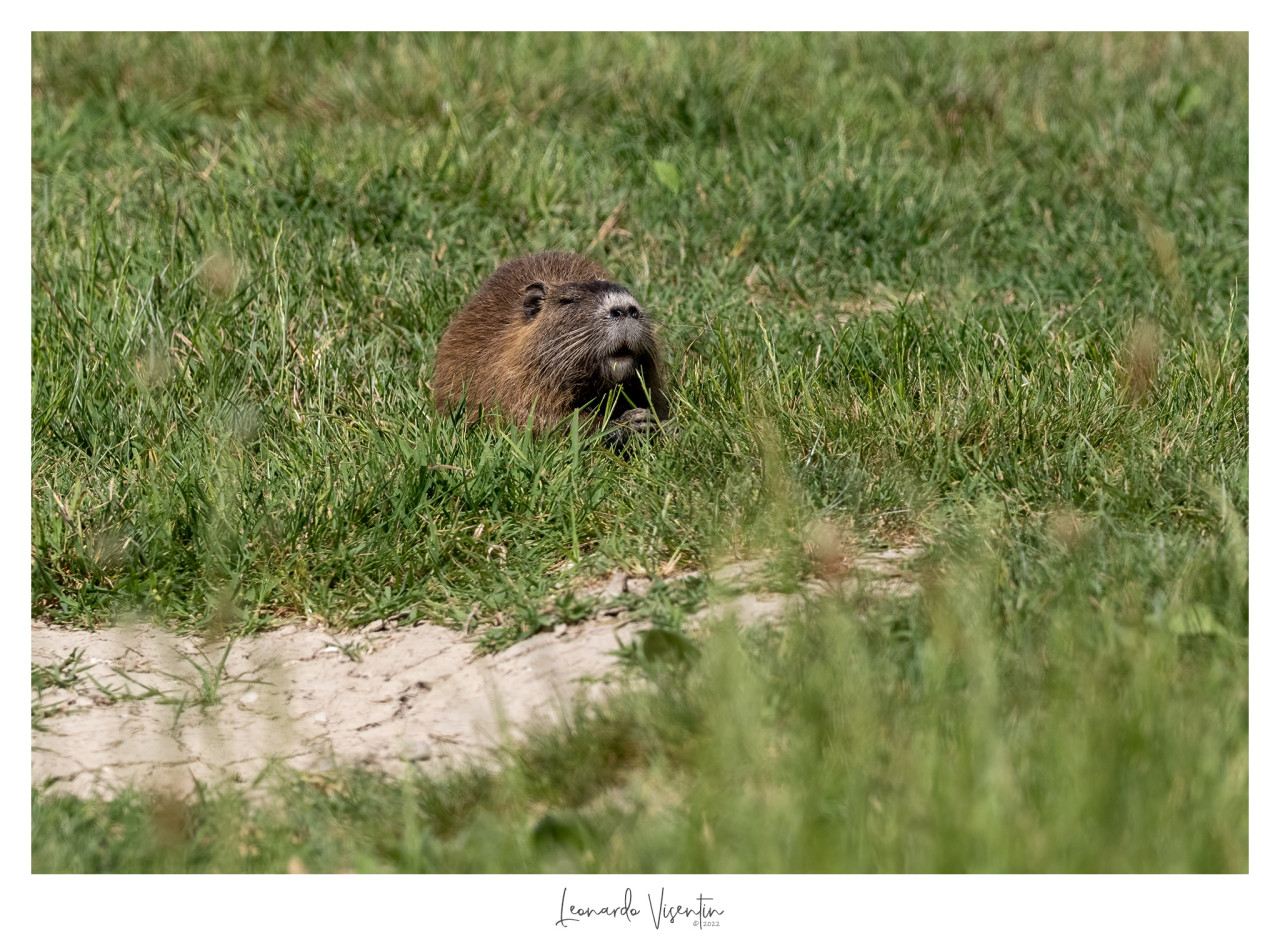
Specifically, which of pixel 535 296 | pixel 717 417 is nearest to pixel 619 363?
pixel 717 417

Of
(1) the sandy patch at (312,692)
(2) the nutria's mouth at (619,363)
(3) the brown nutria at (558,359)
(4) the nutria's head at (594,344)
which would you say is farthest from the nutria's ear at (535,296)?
(1) the sandy patch at (312,692)

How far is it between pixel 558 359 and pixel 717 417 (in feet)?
2.35

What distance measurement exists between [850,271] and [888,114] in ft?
5.57

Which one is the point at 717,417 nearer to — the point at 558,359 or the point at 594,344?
the point at 594,344

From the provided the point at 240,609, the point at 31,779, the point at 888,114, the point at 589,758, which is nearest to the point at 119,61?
the point at 888,114

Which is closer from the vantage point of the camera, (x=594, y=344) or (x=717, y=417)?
(x=717, y=417)

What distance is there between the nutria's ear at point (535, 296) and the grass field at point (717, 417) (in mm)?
533

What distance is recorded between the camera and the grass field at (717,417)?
8.45 feet

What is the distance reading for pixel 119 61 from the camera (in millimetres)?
7336

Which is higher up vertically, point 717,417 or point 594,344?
point 594,344

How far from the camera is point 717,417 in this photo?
14.1 ft
